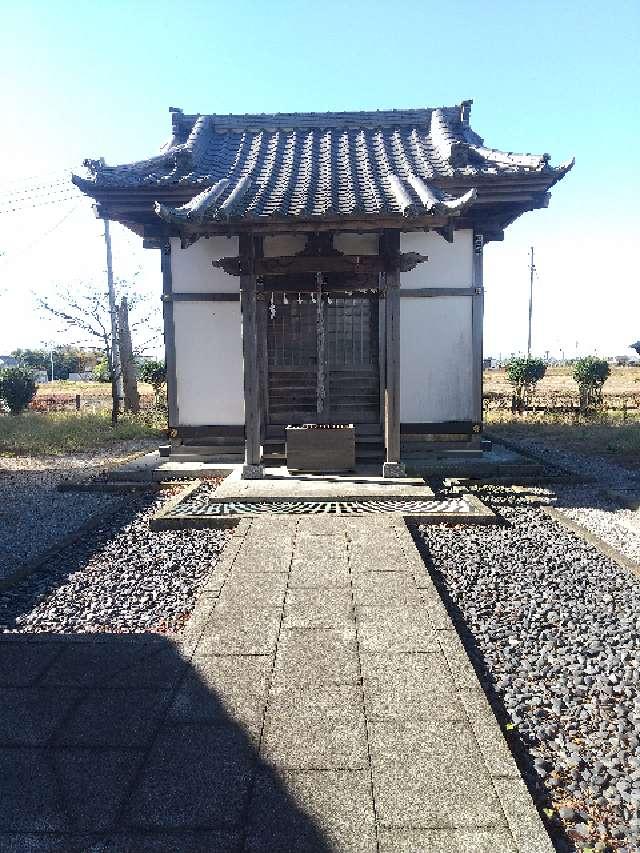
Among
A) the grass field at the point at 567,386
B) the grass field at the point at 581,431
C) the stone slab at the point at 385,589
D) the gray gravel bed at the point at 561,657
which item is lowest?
the gray gravel bed at the point at 561,657

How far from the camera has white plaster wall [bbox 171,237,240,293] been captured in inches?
326

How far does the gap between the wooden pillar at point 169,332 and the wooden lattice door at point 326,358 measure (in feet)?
5.13

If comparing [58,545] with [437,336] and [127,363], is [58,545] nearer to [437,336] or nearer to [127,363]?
[437,336]

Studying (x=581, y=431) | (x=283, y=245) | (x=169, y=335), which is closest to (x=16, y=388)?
(x=169, y=335)

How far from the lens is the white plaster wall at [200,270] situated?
8.28m

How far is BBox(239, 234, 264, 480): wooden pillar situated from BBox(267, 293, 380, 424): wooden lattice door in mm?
1301

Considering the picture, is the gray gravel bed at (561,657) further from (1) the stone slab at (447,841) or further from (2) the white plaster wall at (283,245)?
(2) the white plaster wall at (283,245)

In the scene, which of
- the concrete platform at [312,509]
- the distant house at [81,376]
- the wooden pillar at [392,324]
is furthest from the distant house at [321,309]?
the distant house at [81,376]

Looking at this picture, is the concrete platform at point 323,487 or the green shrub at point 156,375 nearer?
the concrete platform at point 323,487

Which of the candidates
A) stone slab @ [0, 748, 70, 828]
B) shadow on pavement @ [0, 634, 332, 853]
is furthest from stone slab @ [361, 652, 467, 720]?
stone slab @ [0, 748, 70, 828]

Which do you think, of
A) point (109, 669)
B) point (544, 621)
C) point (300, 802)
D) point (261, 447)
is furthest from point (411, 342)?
point (300, 802)

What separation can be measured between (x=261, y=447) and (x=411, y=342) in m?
2.93

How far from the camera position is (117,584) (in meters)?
4.26

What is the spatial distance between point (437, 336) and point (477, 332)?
64 centimetres
